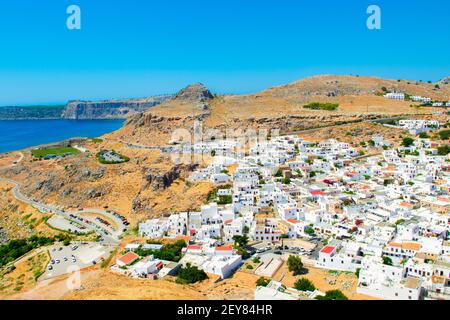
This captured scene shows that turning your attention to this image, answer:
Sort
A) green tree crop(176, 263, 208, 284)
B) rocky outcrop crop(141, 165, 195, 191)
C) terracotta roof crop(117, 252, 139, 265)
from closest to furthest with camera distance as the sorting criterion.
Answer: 1. green tree crop(176, 263, 208, 284)
2. terracotta roof crop(117, 252, 139, 265)
3. rocky outcrop crop(141, 165, 195, 191)

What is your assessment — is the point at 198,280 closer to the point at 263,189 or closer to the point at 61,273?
the point at 61,273

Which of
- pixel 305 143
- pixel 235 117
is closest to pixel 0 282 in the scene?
pixel 305 143

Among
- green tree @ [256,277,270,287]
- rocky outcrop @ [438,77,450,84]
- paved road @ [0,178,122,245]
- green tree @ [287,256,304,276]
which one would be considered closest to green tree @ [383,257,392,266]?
green tree @ [287,256,304,276]

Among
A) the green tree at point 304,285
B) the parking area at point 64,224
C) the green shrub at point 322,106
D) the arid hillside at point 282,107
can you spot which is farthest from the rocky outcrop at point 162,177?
the green shrub at point 322,106

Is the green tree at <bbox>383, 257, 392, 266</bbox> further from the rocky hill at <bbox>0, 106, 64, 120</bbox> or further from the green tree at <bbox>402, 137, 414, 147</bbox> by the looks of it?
the rocky hill at <bbox>0, 106, 64, 120</bbox>

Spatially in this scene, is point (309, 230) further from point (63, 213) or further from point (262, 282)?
point (63, 213)

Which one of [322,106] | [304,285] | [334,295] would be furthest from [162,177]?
[322,106]

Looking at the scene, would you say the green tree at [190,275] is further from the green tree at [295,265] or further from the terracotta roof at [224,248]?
the green tree at [295,265]
